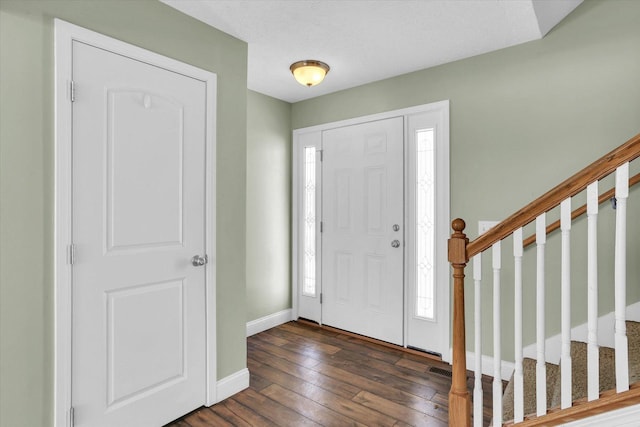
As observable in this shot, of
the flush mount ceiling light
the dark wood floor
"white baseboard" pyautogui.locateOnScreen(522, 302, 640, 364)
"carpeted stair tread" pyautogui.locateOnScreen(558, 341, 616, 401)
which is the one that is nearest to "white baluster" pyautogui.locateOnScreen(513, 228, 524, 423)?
"carpeted stair tread" pyautogui.locateOnScreen(558, 341, 616, 401)

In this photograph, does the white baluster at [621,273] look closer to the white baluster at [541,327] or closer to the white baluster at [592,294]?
the white baluster at [592,294]

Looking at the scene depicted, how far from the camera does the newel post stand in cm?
161

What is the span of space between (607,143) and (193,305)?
2671 millimetres

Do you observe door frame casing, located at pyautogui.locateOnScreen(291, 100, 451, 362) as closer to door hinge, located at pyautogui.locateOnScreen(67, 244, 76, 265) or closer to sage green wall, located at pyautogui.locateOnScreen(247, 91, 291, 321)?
sage green wall, located at pyautogui.locateOnScreen(247, 91, 291, 321)

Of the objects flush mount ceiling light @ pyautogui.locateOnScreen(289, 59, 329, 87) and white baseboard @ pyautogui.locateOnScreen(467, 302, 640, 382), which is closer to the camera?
white baseboard @ pyautogui.locateOnScreen(467, 302, 640, 382)

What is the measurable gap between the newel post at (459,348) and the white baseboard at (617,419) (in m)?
0.44

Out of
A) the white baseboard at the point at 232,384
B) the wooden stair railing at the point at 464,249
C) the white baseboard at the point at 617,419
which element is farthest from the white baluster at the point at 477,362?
the white baseboard at the point at 232,384

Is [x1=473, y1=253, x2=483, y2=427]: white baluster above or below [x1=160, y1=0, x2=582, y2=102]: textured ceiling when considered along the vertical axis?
below

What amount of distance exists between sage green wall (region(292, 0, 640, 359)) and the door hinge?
2.43 metres

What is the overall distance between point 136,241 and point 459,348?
5.52 ft

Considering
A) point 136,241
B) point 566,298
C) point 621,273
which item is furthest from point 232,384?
point 621,273

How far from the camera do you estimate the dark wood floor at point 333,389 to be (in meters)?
2.04

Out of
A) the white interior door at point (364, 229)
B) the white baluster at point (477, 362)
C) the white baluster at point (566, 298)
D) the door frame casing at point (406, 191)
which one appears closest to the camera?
the white baluster at point (566, 298)
